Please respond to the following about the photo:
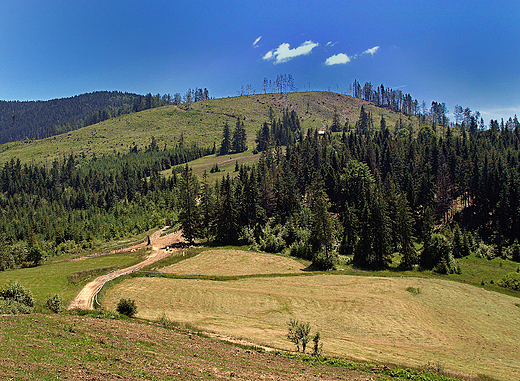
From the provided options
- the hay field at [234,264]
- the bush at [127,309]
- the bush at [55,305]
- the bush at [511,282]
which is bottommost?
the bush at [511,282]

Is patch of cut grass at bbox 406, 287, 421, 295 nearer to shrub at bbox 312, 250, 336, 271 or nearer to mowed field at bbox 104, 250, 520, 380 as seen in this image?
mowed field at bbox 104, 250, 520, 380

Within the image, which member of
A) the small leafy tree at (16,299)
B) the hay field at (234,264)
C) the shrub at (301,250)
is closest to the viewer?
the small leafy tree at (16,299)

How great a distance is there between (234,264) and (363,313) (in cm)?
2998

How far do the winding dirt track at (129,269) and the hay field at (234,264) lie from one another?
7.34 metres

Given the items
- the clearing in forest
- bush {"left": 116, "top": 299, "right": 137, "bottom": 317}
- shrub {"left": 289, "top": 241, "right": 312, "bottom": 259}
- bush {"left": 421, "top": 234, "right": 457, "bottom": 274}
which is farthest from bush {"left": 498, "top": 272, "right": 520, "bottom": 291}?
bush {"left": 116, "top": 299, "right": 137, "bottom": 317}

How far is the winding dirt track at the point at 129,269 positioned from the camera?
44.0 meters

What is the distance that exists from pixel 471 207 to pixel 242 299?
299 ft

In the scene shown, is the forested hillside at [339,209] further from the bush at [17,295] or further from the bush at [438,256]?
the bush at [17,295]

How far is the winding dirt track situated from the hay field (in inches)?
289

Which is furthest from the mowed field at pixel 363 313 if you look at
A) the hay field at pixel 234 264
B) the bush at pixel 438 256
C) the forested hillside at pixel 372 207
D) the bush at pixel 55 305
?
the forested hillside at pixel 372 207

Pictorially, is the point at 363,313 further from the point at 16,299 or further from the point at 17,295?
the point at 17,295

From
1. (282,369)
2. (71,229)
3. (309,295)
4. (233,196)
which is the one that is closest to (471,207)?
(233,196)

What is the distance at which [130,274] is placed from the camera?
5544 centimetres

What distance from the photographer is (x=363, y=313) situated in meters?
39.9
